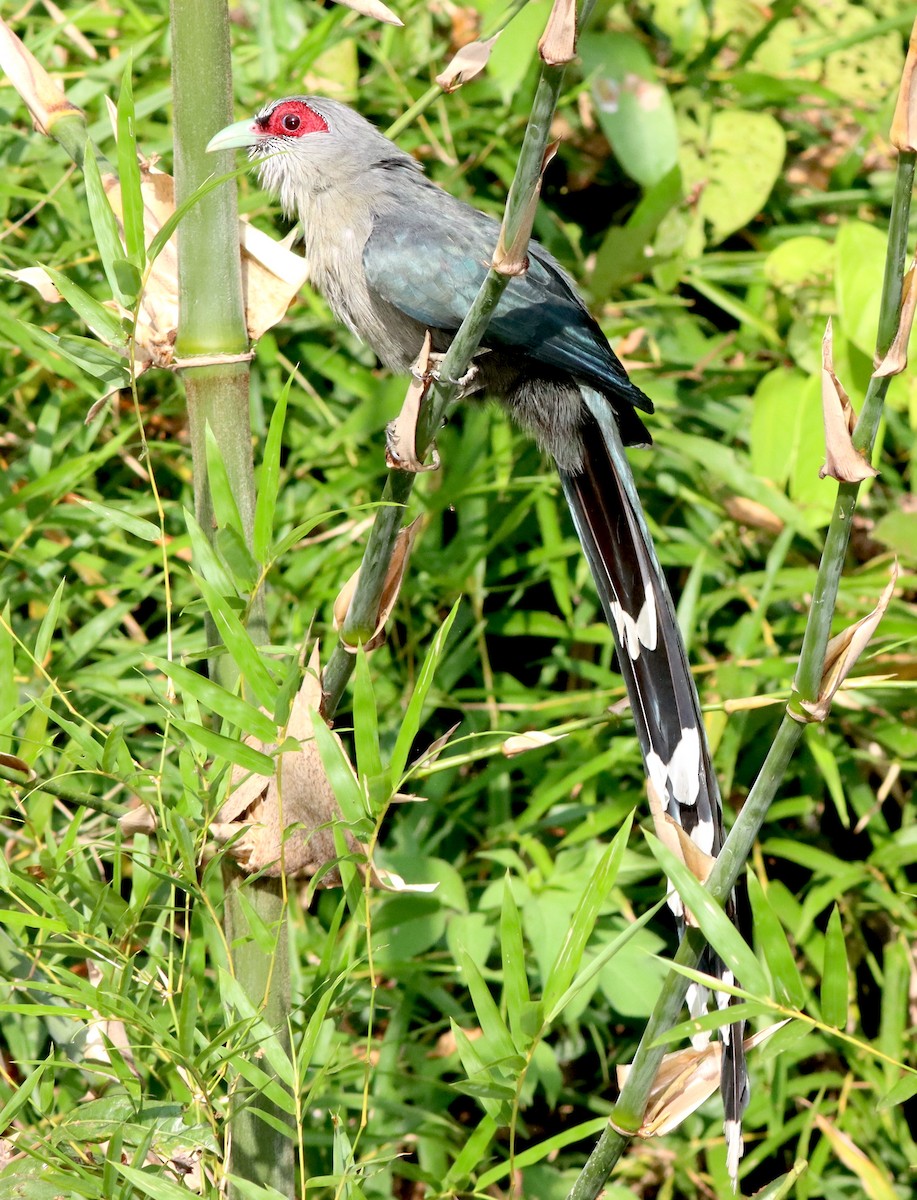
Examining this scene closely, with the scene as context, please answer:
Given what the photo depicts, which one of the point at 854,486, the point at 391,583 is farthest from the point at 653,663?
the point at 854,486

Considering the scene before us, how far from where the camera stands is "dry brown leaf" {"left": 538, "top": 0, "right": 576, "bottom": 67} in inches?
36.8

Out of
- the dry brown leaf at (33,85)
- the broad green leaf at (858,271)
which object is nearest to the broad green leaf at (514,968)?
the dry brown leaf at (33,85)

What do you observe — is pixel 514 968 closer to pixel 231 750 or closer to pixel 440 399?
pixel 231 750

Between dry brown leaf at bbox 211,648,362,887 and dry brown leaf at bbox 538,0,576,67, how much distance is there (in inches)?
27.3

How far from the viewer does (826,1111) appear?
254cm

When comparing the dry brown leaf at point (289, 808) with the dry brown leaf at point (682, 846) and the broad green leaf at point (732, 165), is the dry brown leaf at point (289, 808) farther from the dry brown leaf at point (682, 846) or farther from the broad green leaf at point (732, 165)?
the broad green leaf at point (732, 165)

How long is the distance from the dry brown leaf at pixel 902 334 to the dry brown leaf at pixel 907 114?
9cm

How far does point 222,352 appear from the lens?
1399mm

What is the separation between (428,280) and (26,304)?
36.0 inches

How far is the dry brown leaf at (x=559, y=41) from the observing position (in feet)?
3.06

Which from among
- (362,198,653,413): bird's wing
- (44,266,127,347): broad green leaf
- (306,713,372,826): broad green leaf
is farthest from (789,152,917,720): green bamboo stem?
(362,198,653,413): bird's wing

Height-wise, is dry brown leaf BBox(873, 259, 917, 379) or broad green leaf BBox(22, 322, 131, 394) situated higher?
dry brown leaf BBox(873, 259, 917, 379)

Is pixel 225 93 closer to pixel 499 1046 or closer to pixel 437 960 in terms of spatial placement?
pixel 499 1046

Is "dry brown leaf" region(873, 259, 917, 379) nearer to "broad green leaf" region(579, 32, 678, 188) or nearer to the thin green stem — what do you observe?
the thin green stem
